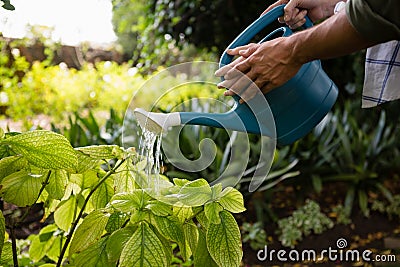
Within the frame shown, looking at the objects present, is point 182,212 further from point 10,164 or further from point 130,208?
point 10,164

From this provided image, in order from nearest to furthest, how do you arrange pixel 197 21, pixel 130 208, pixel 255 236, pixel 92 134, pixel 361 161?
1. pixel 130 208
2. pixel 255 236
3. pixel 361 161
4. pixel 92 134
5. pixel 197 21

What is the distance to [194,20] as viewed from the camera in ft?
13.4

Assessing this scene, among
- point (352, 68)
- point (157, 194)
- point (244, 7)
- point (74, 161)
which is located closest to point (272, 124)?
point (157, 194)

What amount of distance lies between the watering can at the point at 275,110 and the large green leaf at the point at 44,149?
0.45 ft

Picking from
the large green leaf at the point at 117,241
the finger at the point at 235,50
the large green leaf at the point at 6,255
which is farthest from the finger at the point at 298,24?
the large green leaf at the point at 6,255

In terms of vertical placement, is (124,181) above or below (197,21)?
below

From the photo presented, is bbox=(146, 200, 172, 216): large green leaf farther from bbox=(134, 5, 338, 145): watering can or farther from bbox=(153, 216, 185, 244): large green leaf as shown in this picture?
bbox=(134, 5, 338, 145): watering can

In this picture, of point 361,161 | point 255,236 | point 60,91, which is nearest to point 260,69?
point 255,236

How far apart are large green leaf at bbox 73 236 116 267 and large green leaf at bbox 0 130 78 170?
0.15m

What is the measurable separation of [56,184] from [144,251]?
0.25 metres

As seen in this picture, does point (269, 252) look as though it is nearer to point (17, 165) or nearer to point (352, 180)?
point (352, 180)

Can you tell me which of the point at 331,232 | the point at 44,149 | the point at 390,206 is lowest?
the point at 331,232

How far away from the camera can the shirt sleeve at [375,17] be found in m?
0.80

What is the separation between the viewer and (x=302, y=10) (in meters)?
1.21
